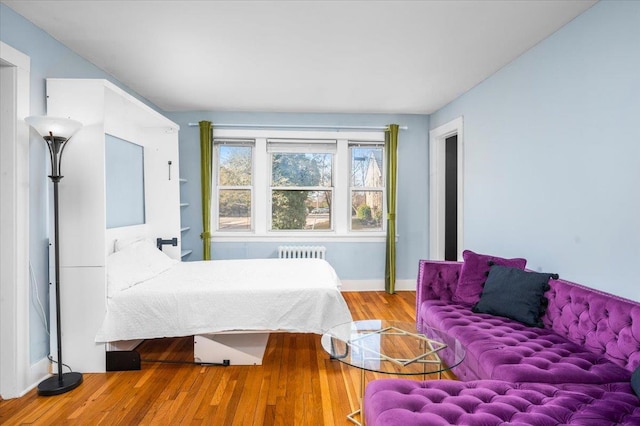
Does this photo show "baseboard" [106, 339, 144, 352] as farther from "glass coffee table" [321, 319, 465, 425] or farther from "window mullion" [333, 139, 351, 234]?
"window mullion" [333, 139, 351, 234]

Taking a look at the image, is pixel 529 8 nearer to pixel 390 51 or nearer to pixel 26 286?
pixel 390 51

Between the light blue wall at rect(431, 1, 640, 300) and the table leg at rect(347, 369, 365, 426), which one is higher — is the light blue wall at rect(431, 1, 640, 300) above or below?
above

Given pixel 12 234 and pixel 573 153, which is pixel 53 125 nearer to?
pixel 12 234

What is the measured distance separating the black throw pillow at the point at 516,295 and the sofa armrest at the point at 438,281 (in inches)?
13.7

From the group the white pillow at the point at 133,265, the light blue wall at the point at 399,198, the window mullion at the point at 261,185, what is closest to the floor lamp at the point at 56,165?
the white pillow at the point at 133,265

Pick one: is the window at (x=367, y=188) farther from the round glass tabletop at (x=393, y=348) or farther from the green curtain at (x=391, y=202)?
the round glass tabletop at (x=393, y=348)

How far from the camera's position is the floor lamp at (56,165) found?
2.38m

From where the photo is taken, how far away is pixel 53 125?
2.39 m

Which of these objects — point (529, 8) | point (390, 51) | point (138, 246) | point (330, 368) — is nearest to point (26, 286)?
point (138, 246)

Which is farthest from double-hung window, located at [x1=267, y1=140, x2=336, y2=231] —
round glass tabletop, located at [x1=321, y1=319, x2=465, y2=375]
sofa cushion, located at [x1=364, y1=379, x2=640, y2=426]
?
sofa cushion, located at [x1=364, y1=379, x2=640, y2=426]

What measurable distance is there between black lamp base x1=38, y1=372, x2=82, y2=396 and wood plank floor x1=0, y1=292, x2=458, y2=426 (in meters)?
0.04

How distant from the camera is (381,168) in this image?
534cm

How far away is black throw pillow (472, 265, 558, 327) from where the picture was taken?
2.49m

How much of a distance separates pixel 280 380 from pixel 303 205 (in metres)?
2.94
